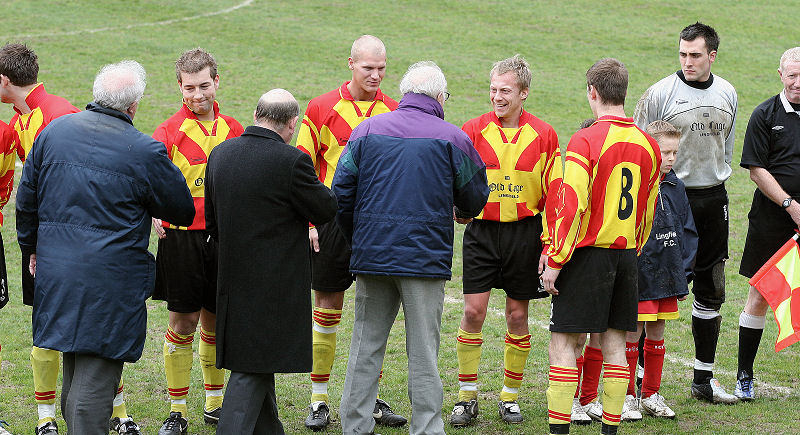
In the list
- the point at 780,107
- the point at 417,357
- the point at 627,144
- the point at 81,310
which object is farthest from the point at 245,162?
the point at 780,107

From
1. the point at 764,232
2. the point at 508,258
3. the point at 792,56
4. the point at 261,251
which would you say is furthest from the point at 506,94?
the point at 764,232

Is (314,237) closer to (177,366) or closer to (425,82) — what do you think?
(177,366)

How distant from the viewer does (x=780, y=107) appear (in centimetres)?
726

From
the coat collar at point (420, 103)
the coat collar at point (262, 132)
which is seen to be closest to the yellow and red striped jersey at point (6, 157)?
the coat collar at point (262, 132)

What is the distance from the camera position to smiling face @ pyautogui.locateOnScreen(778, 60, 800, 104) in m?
7.06

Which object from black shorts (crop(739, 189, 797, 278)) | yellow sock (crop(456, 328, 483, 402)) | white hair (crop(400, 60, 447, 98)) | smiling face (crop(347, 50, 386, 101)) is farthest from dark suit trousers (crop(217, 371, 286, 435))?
black shorts (crop(739, 189, 797, 278))

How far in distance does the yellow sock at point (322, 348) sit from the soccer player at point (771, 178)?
300cm

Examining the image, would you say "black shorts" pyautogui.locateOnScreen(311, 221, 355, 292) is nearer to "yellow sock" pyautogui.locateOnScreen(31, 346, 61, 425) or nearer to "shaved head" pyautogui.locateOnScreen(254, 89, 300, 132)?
"shaved head" pyautogui.locateOnScreen(254, 89, 300, 132)

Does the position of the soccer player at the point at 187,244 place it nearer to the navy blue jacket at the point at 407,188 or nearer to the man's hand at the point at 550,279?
the navy blue jacket at the point at 407,188

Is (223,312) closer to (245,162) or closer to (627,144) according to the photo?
(245,162)

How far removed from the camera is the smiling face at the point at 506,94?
6.53 metres

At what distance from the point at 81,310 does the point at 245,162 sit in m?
1.16

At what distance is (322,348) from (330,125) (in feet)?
5.00

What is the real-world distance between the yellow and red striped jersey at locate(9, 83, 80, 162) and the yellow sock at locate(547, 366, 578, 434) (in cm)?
351
